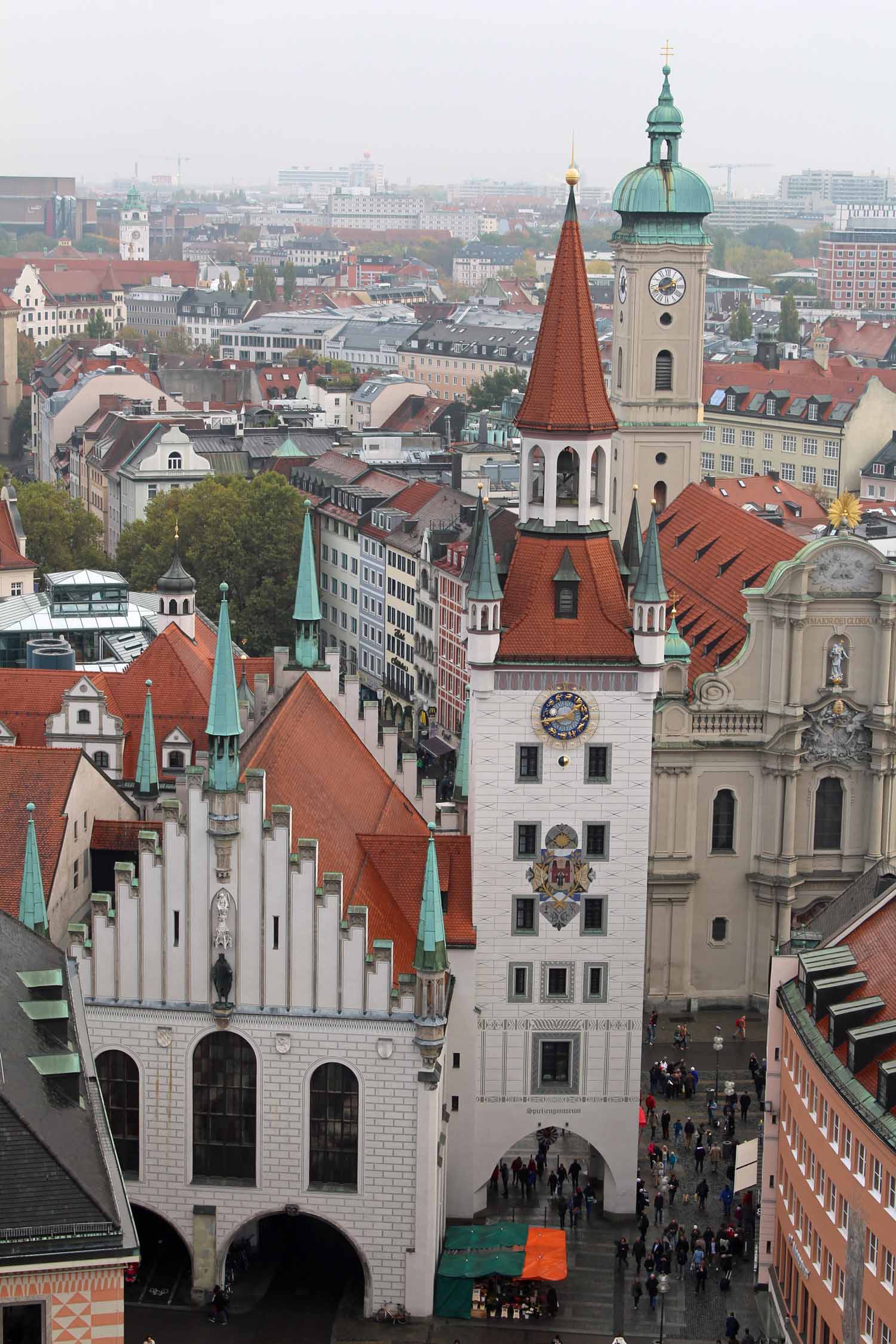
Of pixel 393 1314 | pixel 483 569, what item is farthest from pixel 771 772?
pixel 393 1314

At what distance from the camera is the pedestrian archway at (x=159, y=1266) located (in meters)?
70.9

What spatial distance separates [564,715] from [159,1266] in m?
19.8

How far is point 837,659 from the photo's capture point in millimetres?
95000

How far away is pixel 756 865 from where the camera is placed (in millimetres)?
98375

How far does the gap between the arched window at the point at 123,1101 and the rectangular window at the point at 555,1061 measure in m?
13.4

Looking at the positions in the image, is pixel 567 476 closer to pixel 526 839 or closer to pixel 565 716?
pixel 565 716

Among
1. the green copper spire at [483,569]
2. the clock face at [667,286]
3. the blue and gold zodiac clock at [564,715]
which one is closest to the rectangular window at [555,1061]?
the blue and gold zodiac clock at [564,715]

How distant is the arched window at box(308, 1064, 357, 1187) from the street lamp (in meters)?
9.47

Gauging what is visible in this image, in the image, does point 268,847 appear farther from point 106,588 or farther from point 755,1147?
point 106,588

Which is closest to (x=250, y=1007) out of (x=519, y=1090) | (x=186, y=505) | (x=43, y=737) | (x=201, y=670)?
(x=519, y=1090)

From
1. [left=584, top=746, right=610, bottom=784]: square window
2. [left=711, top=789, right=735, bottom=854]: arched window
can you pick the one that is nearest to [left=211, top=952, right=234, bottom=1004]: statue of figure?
[left=584, top=746, right=610, bottom=784]: square window

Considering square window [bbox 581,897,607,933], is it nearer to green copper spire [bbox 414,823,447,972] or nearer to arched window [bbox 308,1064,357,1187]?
green copper spire [bbox 414,823,447,972]

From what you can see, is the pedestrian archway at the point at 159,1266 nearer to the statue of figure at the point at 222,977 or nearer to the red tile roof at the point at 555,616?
the statue of figure at the point at 222,977

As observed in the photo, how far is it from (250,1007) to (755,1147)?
59.4ft
